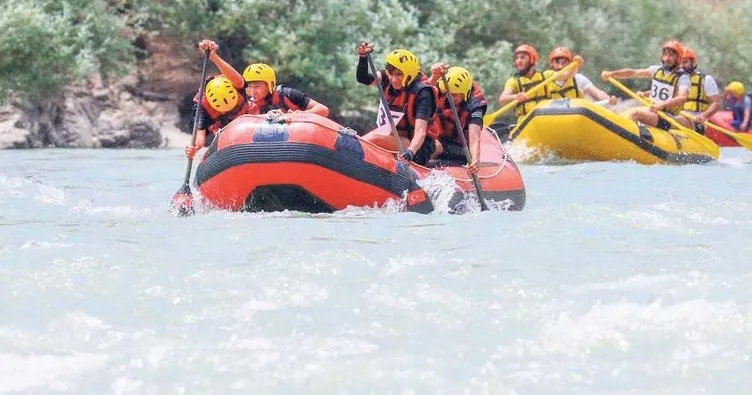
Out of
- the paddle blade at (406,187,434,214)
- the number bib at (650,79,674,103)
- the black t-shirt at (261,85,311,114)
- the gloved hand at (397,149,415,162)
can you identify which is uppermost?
the black t-shirt at (261,85,311,114)

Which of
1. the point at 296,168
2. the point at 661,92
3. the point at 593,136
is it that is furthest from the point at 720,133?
the point at 296,168

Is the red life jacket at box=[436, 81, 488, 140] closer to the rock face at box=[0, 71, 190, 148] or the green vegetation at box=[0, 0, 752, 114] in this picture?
the rock face at box=[0, 71, 190, 148]

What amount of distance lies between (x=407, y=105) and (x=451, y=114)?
0.46 metres

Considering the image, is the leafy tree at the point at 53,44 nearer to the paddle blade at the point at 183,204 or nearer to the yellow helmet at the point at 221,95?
the yellow helmet at the point at 221,95

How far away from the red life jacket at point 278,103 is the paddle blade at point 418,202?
1.39 m

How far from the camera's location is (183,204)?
7.57 metres

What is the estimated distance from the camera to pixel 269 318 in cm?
459

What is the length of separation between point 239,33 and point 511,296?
47.6ft

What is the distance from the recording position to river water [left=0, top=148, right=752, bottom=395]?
158 inches

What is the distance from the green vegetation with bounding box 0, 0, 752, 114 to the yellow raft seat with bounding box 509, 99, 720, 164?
5.88 metres

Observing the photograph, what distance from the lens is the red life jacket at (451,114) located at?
8414 millimetres

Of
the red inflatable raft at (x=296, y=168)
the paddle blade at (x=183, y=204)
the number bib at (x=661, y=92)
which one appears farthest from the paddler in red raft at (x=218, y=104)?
the number bib at (x=661, y=92)

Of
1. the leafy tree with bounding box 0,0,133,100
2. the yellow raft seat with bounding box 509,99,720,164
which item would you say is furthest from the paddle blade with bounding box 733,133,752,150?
the leafy tree with bounding box 0,0,133,100

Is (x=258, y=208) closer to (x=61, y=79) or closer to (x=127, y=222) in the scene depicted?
(x=127, y=222)
